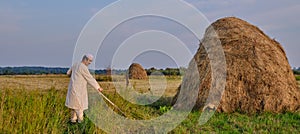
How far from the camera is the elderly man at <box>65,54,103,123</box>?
32.3 feet

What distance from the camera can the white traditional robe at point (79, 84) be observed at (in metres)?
9.85

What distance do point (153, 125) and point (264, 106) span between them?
3.67m

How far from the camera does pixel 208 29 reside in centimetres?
1411

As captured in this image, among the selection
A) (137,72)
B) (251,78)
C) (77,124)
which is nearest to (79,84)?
(77,124)

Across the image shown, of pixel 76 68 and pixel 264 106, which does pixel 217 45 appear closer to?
pixel 264 106

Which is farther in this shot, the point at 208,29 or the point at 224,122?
the point at 208,29

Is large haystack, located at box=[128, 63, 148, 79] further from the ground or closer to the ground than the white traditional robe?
further from the ground

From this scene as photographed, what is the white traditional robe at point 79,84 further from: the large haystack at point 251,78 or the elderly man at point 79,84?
the large haystack at point 251,78

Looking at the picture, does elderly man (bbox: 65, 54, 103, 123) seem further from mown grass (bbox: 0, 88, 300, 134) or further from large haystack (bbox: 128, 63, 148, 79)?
large haystack (bbox: 128, 63, 148, 79)

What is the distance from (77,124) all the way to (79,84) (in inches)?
34.7

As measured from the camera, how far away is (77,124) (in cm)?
987

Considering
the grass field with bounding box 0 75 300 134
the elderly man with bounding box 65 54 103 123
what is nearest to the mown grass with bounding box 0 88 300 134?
the grass field with bounding box 0 75 300 134

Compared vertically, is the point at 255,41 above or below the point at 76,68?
above

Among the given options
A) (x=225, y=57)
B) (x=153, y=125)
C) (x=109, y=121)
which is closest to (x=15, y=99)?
(x=109, y=121)
